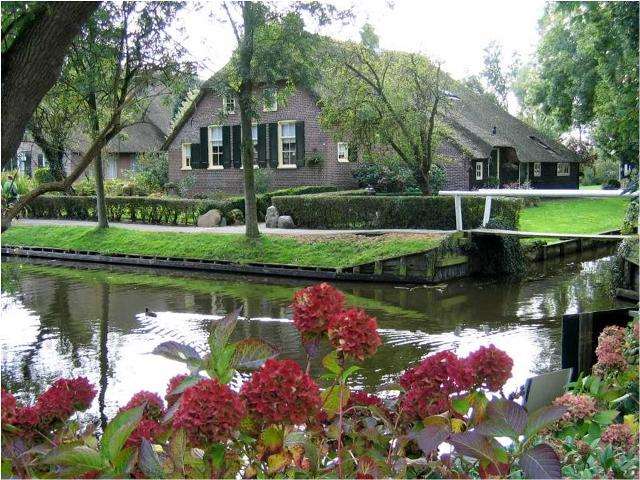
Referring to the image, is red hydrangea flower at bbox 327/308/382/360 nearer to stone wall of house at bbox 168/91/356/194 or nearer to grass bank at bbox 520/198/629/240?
grass bank at bbox 520/198/629/240

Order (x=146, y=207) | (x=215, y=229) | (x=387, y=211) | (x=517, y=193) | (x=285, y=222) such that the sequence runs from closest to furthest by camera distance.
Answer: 1. (x=517, y=193)
2. (x=387, y=211)
3. (x=285, y=222)
4. (x=215, y=229)
5. (x=146, y=207)

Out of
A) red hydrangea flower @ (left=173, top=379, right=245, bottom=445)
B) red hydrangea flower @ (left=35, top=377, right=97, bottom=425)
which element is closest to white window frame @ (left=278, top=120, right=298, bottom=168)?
red hydrangea flower @ (left=35, top=377, right=97, bottom=425)

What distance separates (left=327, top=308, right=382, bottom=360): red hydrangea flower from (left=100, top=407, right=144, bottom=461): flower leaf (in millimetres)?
517

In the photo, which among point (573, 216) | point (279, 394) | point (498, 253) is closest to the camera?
point (279, 394)

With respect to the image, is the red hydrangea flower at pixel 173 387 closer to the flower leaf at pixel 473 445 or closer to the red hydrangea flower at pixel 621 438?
the flower leaf at pixel 473 445

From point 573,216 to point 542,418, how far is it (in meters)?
24.3

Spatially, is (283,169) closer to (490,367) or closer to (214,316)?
(214,316)

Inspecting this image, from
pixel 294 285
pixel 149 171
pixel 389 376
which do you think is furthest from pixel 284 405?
pixel 149 171

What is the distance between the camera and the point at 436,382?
1.99 meters

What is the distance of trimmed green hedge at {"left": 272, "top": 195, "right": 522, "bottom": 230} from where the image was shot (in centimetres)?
1673

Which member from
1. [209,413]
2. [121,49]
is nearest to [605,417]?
[209,413]

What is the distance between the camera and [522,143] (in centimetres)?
3102

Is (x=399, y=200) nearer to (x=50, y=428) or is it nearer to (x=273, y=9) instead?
(x=273, y=9)

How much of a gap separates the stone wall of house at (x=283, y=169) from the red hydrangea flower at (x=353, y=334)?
2165cm
